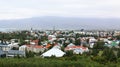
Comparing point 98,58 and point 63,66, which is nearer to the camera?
point 63,66

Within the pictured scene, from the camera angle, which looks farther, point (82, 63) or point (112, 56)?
point (112, 56)

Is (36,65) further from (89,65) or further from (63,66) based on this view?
(89,65)

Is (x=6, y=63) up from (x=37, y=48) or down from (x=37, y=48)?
up

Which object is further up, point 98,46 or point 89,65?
point 89,65

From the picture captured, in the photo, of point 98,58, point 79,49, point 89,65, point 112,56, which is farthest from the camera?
point 79,49

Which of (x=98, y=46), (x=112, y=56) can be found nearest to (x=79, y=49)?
(x=98, y=46)

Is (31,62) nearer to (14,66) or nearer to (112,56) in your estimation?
(14,66)

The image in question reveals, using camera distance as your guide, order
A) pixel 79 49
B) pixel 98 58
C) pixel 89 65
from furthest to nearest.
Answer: pixel 79 49 < pixel 98 58 < pixel 89 65

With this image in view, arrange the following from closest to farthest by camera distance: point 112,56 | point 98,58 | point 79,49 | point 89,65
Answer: point 89,65
point 98,58
point 112,56
point 79,49

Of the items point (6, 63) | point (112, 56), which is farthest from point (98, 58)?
point (6, 63)
